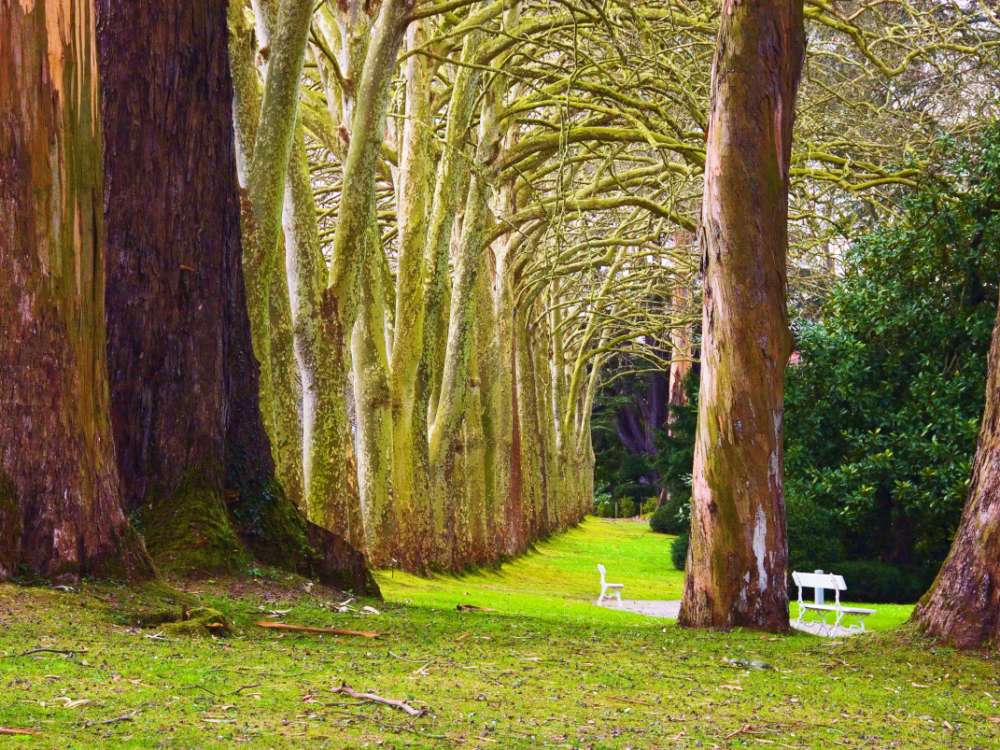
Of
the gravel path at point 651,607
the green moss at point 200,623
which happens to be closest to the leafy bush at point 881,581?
the gravel path at point 651,607

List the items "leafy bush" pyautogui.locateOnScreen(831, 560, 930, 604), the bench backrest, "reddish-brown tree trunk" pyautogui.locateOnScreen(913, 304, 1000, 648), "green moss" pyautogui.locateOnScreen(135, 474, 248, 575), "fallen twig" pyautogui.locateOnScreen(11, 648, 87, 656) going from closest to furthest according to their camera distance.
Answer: "fallen twig" pyautogui.locateOnScreen(11, 648, 87, 656) → "green moss" pyautogui.locateOnScreen(135, 474, 248, 575) → "reddish-brown tree trunk" pyautogui.locateOnScreen(913, 304, 1000, 648) → the bench backrest → "leafy bush" pyautogui.locateOnScreen(831, 560, 930, 604)

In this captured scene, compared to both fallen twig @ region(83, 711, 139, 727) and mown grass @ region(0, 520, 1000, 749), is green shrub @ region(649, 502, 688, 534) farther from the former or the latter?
fallen twig @ region(83, 711, 139, 727)

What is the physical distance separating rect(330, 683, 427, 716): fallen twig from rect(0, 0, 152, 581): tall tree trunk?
6.64 feet

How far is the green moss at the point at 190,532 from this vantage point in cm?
920

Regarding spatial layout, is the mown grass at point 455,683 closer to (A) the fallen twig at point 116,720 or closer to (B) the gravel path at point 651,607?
(A) the fallen twig at point 116,720

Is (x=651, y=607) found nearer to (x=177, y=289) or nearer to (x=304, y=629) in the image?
(x=177, y=289)

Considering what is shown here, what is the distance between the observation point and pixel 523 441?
33812mm

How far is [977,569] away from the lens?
370 inches

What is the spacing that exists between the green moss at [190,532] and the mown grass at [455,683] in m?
0.28

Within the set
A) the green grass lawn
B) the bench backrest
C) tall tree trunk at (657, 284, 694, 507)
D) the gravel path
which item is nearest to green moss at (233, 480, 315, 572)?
the green grass lawn

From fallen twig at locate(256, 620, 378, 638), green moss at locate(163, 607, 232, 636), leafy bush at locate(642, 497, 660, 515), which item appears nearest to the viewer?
green moss at locate(163, 607, 232, 636)

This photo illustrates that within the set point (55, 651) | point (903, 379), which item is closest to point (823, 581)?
point (903, 379)

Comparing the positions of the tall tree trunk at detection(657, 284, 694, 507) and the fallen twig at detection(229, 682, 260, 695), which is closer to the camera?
the fallen twig at detection(229, 682, 260, 695)

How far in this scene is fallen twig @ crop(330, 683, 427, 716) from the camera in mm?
5930
